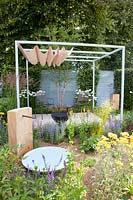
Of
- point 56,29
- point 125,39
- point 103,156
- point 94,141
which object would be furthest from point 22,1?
point 103,156

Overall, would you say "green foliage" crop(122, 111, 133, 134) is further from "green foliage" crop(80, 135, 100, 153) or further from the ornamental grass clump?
the ornamental grass clump

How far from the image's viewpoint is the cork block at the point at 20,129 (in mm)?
3148

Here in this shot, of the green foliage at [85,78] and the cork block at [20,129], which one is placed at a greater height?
the green foliage at [85,78]

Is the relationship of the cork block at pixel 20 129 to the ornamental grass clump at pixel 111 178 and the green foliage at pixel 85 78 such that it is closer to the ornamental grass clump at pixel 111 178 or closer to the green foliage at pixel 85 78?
the ornamental grass clump at pixel 111 178

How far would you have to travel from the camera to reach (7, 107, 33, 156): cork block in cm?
315

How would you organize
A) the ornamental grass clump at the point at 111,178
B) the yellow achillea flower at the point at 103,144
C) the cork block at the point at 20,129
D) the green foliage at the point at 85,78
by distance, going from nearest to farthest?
the ornamental grass clump at the point at 111,178 < the yellow achillea flower at the point at 103,144 < the cork block at the point at 20,129 < the green foliage at the point at 85,78

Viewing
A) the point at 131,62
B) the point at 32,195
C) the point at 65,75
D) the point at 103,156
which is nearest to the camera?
the point at 32,195

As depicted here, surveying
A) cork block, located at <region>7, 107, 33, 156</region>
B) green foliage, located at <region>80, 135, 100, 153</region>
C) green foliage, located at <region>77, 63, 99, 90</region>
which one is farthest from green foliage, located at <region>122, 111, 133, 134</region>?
green foliage, located at <region>77, 63, 99, 90</region>

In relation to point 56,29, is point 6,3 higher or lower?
higher

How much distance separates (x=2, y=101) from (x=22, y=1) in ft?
14.2

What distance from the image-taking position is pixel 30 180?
2355 millimetres

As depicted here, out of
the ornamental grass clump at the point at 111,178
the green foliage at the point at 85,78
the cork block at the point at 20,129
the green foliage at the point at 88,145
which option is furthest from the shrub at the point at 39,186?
the green foliage at the point at 85,78

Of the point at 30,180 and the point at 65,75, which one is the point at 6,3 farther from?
the point at 30,180

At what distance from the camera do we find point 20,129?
324 centimetres
